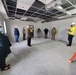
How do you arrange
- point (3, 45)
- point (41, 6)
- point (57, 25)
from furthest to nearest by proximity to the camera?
point (57, 25), point (41, 6), point (3, 45)

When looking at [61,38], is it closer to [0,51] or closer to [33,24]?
[33,24]

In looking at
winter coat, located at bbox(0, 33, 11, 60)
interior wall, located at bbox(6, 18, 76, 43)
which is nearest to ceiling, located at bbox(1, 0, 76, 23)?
interior wall, located at bbox(6, 18, 76, 43)

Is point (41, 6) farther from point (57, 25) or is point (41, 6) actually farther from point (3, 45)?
point (57, 25)

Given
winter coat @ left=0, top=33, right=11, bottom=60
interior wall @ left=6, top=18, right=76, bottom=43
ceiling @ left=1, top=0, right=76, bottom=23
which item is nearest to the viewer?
winter coat @ left=0, top=33, right=11, bottom=60

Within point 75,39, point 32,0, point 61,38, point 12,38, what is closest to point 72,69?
point 32,0

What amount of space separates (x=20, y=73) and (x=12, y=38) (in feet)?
22.1

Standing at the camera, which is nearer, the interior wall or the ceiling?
the ceiling

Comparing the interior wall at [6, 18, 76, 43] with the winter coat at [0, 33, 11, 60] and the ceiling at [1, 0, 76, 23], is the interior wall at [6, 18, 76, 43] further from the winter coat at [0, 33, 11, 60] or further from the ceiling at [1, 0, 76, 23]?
the winter coat at [0, 33, 11, 60]

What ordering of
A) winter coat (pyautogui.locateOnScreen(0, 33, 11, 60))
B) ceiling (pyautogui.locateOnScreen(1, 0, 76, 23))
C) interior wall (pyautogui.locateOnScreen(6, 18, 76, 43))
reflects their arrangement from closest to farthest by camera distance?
winter coat (pyautogui.locateOnScreen(0, 33, 11, 60)) < ceiling (pyautogui.locateOnScreen(1, 0, 76, 23)) < interior wall (pyautogui.locateOnScreen(6, 18, 76, 43))

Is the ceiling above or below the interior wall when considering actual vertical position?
above

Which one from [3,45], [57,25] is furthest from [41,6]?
[57,25]

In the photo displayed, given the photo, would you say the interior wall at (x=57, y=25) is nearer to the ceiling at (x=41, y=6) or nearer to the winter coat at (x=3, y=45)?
the ceiling at (x=41, y=6)

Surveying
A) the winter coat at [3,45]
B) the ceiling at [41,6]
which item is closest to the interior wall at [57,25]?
the ceiling at [41,6]

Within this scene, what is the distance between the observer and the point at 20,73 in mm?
1886
